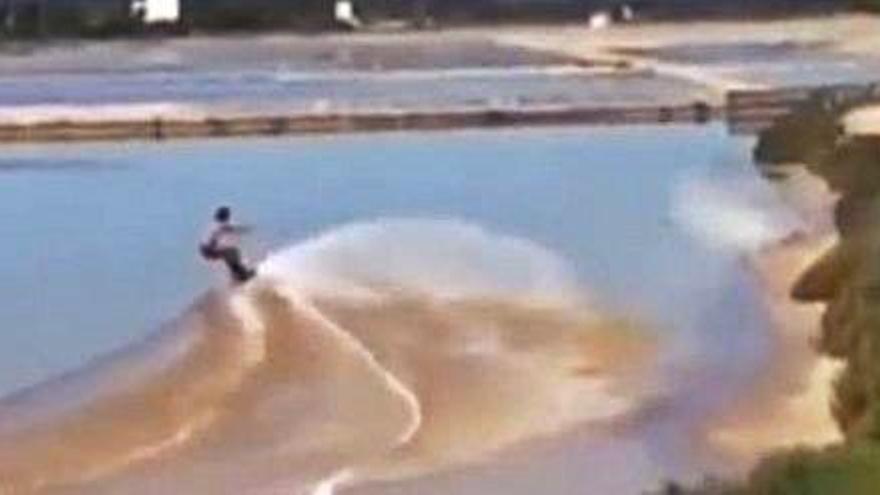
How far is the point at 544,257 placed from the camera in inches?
970

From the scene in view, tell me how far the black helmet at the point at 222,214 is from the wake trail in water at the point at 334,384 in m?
0.94

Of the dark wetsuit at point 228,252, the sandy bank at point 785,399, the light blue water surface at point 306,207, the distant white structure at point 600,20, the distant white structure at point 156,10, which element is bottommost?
the distant white structure at point 600,20

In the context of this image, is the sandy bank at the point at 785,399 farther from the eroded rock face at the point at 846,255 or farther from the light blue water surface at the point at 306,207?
the light blue water surface at the point at 306,207

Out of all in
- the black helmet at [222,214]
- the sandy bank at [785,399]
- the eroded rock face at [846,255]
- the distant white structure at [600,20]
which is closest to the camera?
the eroded rock face at [846,255]

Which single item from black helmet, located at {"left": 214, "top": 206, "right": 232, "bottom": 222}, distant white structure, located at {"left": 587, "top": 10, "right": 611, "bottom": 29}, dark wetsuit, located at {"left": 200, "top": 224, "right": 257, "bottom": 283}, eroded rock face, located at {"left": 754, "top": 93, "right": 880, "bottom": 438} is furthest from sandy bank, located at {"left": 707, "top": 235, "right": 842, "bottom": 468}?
distant white structure, located at {"left": 587, "top": 10, "right": 611, "bottom": 29}

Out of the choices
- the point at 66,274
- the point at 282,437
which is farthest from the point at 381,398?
the point at 66,274

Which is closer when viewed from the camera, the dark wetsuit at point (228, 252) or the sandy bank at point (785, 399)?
the sandy bank at point (785, 399)

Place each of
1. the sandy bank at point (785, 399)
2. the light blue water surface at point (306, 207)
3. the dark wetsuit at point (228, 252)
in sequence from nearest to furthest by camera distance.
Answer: the sandy bank at point (785, 399), the light blue water surface at point (306, 207), the dark wetsuit at point (228, 252)

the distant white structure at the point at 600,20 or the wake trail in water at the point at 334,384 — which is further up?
the wake trail in water at the point at 334,384

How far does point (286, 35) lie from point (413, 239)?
36.3 meters

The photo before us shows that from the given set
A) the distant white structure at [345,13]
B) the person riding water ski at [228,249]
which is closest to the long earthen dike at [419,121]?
the person riding water ski at [228,249]

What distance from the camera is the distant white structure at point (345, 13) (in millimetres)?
63031

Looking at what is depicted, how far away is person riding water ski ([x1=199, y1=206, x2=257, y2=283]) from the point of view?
23.6 m

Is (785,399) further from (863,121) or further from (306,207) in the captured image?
(863,121)
